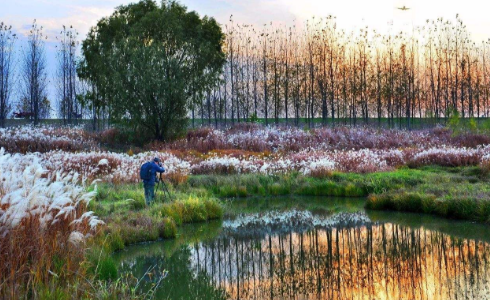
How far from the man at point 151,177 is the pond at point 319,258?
69.3 inches

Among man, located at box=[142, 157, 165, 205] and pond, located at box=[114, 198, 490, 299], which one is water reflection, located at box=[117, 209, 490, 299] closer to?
pond, located at box=[114, 198, 490, 299]

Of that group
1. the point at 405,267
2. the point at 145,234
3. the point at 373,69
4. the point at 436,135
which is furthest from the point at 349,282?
the point at 373,69

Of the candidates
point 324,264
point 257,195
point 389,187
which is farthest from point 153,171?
point 389,187

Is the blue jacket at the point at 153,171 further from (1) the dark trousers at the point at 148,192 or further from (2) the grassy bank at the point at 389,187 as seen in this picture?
(2) the grassy bank at the point at 389,187

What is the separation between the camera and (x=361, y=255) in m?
10.9

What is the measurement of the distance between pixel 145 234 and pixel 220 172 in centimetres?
1069

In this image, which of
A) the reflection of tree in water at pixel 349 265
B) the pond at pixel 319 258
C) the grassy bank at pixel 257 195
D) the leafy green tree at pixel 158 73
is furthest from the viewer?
the leafy green tree at pixel 158 73

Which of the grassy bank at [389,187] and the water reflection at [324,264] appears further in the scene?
the grassy bank at [389,187]

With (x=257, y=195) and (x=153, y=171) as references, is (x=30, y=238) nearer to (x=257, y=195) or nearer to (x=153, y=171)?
(x=153, y=171)

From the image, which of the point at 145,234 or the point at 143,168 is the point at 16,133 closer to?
the point at 143,168

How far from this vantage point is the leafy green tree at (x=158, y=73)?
3284cm

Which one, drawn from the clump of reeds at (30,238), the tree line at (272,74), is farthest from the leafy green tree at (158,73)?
the clump of reeds at (30,238)

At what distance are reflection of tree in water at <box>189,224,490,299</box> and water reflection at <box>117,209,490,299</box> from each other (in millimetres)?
17

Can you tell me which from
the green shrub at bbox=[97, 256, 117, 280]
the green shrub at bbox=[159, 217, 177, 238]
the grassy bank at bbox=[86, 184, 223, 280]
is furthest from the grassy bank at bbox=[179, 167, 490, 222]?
the green shrub at bbox=[97, 256, 117, 280]
